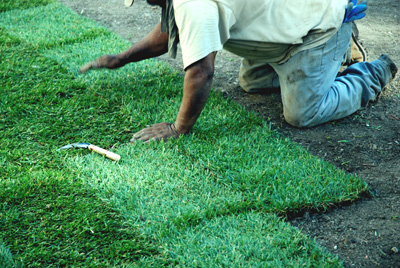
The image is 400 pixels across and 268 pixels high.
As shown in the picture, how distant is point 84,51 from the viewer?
409 cm

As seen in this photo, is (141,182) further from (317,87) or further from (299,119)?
(317,87)

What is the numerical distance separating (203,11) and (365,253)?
1.51 metres

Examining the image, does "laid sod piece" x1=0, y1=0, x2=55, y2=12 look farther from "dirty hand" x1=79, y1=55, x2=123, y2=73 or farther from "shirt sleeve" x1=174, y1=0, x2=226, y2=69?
"shirt sleeve" x1=174, y1=0, x2=226, y2=69

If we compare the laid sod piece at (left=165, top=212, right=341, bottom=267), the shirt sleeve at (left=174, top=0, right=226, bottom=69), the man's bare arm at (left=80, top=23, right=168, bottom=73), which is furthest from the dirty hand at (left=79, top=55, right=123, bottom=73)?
the laid sod piece at (left=165, top=212, right=341, bottom=267)

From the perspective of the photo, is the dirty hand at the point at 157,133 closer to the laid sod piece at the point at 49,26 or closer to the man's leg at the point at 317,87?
the man's leg at the point at 317,87

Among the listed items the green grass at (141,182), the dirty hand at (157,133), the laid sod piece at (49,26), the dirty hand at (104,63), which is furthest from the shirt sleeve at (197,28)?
the laid sod piece at (49,26)

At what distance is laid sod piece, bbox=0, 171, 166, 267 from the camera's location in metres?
2.05

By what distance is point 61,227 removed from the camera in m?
2.20

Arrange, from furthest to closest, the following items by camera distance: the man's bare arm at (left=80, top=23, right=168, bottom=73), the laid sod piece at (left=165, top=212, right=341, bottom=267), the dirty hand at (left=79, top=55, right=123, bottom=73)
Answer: the dirty hand at (left=79, top=55, right=123, bottom=73) → the man's bare arm at (left=80, top=23, right=168, bottom=73) → the laid sod piece at (left=165, top=212, right=341, bottom=267)

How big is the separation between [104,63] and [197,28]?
1341 mm

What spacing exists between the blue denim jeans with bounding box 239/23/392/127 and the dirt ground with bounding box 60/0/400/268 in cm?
10

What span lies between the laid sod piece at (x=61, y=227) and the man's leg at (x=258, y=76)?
64.6 inches

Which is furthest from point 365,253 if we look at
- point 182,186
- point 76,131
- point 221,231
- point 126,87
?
point 126,87

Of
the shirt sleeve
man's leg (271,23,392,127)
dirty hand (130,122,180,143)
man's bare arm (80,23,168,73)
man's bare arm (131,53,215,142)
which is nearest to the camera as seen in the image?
the shirt sleeve
